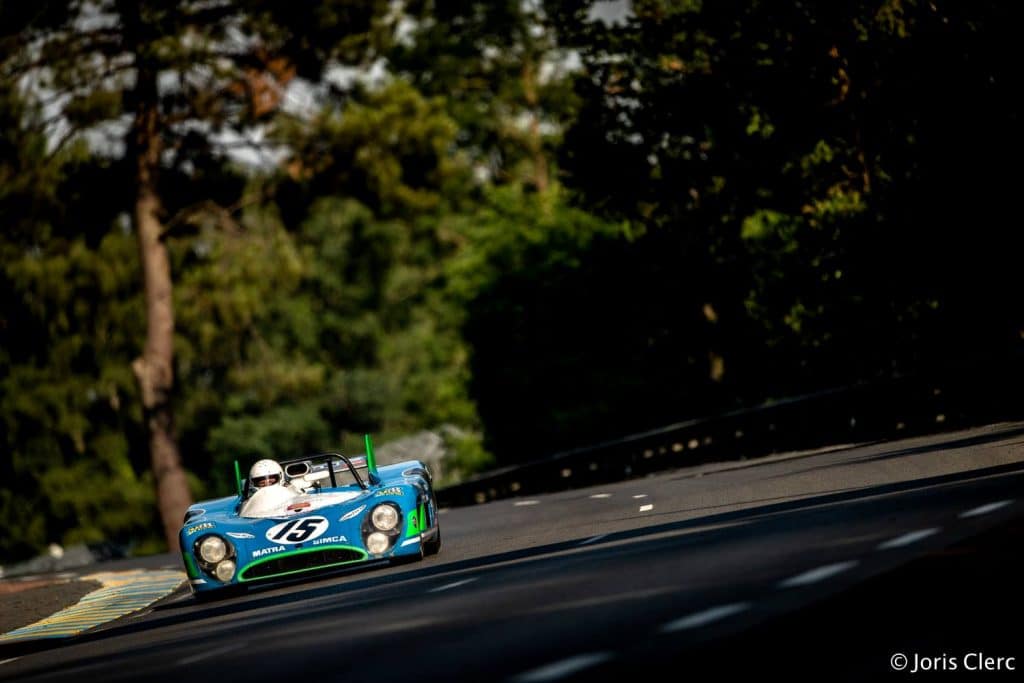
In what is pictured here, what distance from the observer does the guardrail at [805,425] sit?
2752cm

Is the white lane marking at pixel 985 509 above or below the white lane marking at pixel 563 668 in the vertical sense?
below

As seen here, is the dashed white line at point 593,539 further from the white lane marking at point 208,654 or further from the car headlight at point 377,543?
the white lane marking at point 208,654

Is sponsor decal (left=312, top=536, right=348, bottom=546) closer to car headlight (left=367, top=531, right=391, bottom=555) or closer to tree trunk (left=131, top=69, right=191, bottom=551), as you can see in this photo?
car headlight (left=367, top=531, right=391, bottom=555)

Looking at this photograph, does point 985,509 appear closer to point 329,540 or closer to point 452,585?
point 452,585

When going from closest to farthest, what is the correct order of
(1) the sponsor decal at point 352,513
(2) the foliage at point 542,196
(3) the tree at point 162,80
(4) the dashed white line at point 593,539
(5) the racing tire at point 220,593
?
(4) the dashed white line at point 593,539 → (1) the sponsor decal at point 352,513 → (5) the racing tire at point 220,593 → (2) the foliage at point 542,196 → (3) the tree at point 162,80

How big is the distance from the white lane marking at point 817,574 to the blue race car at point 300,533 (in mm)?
6254

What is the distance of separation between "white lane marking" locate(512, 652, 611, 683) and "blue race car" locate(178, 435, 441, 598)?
7835 mm

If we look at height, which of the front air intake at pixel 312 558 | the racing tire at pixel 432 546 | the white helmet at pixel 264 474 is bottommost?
the racing tire at pixel 432 546

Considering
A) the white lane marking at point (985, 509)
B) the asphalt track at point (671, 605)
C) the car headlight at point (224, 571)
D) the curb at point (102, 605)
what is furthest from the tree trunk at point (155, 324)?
the white lane marking at point (985, 509)

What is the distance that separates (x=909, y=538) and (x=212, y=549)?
273 inches

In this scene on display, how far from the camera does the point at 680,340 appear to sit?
48.5 meters

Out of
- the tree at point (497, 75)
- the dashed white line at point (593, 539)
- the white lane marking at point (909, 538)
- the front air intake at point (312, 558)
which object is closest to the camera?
the white lane marking at point (909, 538)

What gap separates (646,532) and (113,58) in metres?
26.1

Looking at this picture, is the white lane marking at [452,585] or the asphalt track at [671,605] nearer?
the asphalt track at [671,605]
